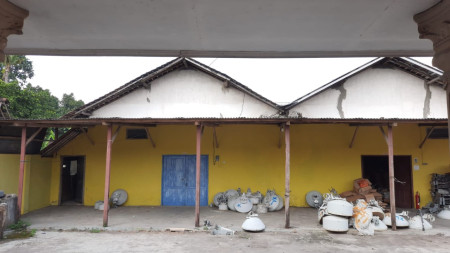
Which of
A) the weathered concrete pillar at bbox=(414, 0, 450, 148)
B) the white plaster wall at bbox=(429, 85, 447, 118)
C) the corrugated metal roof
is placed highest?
the white plaster wall at bbox=(429, 85, 447, 118)

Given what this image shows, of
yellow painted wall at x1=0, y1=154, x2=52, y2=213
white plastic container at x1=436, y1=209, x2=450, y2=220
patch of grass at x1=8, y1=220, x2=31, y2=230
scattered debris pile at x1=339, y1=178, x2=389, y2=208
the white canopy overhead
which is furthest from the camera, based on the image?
→ scattered debris pile at x1=339, y1=178, x2=389, y2=208

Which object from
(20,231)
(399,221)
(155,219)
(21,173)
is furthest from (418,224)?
(21,173)

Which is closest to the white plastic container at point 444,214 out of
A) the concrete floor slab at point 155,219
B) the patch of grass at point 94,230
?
the concrete floor slab at point 155,219

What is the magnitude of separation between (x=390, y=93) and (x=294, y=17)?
1053cm

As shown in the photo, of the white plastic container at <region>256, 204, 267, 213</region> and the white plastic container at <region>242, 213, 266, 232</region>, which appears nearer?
the white plastic container at <region>242, 213, 266, 232</region>

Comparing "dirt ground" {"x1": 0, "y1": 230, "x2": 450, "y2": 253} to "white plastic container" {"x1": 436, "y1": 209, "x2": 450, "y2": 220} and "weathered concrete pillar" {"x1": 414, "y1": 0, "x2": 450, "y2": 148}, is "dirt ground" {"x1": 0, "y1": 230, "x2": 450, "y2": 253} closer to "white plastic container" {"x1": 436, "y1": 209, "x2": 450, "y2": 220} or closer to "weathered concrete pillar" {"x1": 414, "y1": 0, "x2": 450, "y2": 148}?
"white plastic container" {"x1": 436, "y1": 209, "x2": 450, "y2": 220}

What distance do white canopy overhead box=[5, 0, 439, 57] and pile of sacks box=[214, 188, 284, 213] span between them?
24.8 feet

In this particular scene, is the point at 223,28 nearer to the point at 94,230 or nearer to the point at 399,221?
the point at 94,230

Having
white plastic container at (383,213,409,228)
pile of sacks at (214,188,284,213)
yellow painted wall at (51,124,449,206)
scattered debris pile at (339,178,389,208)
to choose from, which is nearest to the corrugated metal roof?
yellow painted wall at (51,124,449,206)

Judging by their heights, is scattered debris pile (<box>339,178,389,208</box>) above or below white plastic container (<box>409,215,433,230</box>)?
above

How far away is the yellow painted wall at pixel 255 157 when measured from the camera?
36.5 feet

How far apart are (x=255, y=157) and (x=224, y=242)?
15.9 ft

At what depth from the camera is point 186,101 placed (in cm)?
1210

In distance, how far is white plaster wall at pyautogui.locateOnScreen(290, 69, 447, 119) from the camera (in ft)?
37.4
